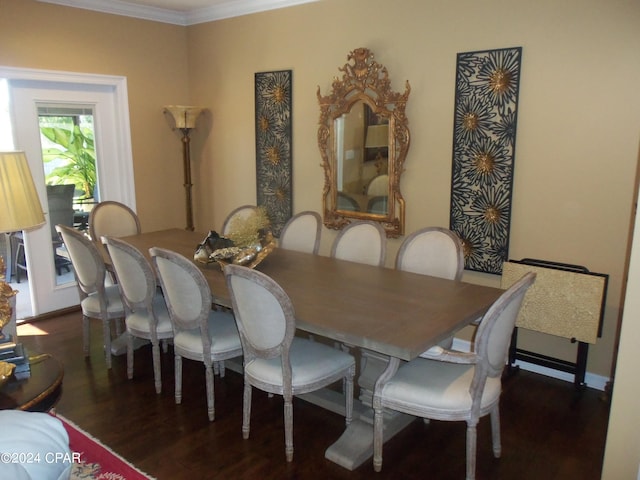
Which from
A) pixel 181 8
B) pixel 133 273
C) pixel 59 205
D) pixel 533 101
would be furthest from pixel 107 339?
pixel 181 8

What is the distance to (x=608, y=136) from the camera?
3.09m

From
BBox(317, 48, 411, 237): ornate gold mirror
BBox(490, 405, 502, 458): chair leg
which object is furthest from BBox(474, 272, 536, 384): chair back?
BBox(317, 48, 411, 237): ornate gold mirror

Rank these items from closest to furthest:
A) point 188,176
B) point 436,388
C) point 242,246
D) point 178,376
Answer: point 436,388
point 178,376
point 242,246
point 188,176

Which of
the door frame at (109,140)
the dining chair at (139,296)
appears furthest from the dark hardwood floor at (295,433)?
the door frame at (109,140)

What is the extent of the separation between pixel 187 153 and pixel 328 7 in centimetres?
212

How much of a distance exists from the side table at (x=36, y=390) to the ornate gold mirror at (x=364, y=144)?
2.61 meters

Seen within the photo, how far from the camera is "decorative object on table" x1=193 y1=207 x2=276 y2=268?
10.5ft

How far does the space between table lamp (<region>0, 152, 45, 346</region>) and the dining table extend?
985mm

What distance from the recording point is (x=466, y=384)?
236 centimetres

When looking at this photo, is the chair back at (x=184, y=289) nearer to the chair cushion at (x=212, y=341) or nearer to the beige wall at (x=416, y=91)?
the chair cushion at (x=212, y=341)

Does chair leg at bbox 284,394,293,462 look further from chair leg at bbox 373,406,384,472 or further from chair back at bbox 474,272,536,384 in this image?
chair back at bbox 474,272,536,384

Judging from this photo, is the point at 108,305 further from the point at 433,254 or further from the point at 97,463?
the point at 433,254

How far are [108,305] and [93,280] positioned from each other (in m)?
0.20

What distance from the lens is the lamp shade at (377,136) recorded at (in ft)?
13.2
